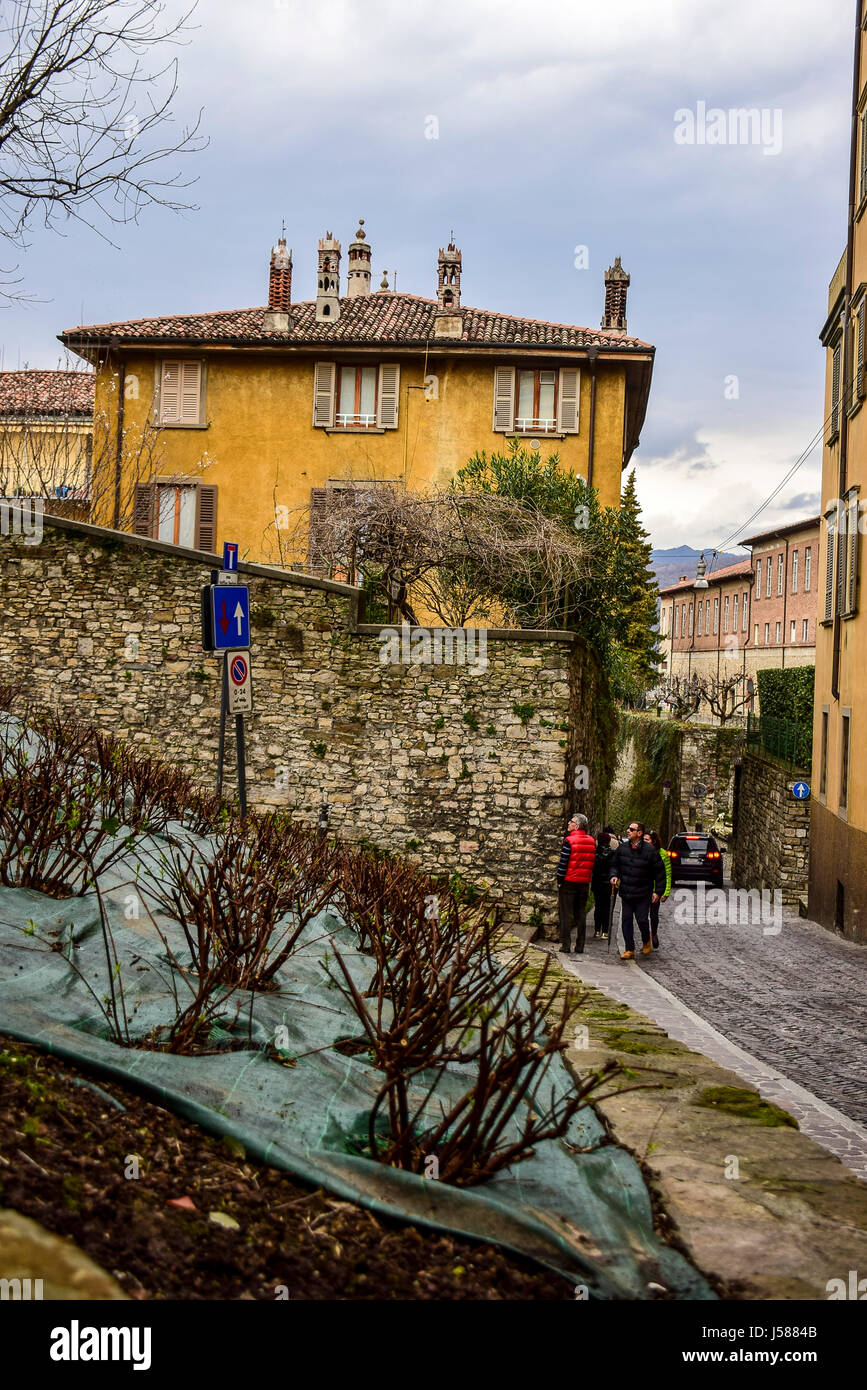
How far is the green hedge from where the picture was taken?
29844 millimetres

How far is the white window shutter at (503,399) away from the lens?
2664cm

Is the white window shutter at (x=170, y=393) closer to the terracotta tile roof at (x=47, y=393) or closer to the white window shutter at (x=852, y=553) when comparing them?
the terracotta tile roof at (x=47, y=393)

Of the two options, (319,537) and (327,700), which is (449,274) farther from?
(327,700)

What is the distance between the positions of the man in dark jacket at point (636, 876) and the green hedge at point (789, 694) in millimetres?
14951

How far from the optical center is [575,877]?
519 inches

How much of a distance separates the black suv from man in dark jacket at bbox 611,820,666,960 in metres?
14.5

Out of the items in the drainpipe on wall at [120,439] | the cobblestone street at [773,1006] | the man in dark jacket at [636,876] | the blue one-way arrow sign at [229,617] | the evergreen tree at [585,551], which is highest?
the drainpipe on wall at [120,439]

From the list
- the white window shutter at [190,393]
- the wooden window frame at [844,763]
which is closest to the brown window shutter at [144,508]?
the white window shutter at [190,393]

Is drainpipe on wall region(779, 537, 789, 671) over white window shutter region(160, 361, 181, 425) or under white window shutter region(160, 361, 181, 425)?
under

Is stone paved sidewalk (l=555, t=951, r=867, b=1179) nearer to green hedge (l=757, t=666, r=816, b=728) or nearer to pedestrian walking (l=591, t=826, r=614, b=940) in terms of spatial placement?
pedestrian walking (l=591, t=826, r=614, b=940)

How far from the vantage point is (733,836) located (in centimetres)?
3381

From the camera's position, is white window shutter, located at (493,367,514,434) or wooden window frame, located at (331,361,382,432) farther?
wooden window frame, located at (331,361,382,432)

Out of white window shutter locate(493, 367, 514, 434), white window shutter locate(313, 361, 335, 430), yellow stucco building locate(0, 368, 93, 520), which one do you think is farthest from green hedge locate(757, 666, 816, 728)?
yellow stucco building locate(0, 368, 93, 520)

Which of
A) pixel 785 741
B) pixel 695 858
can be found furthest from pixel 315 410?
pixel 695 858
